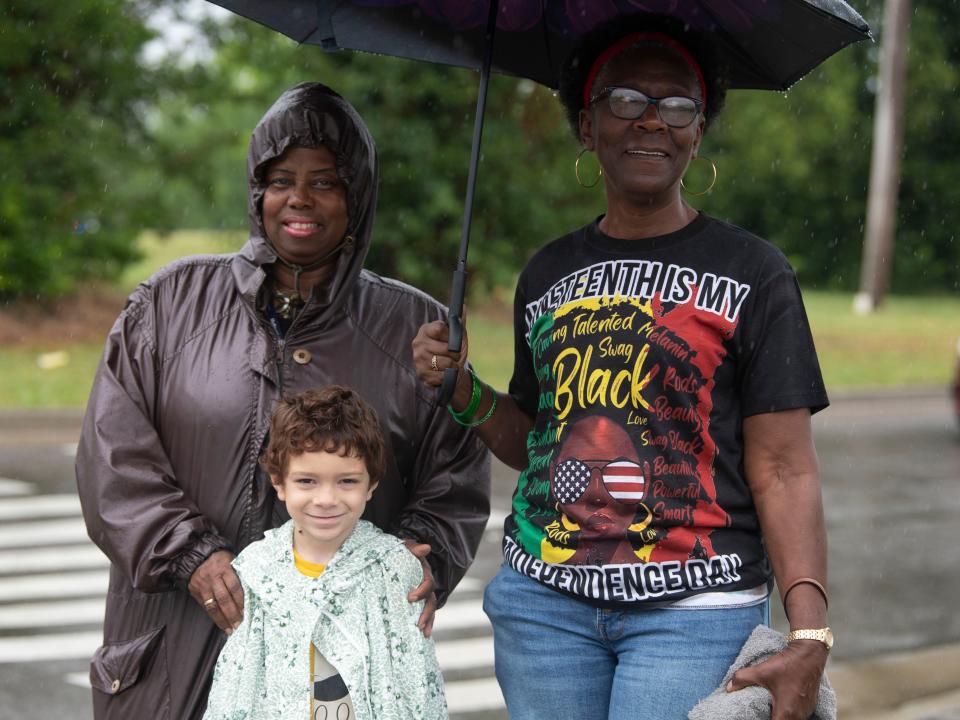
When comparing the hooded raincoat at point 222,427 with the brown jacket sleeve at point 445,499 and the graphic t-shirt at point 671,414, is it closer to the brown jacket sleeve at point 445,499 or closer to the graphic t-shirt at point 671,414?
the brown jacket sleeve at point 445,499

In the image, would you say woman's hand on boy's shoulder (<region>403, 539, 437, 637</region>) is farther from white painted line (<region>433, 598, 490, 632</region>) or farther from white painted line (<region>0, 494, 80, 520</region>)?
white painted line (<region>0, 494, 80, 520</region>)

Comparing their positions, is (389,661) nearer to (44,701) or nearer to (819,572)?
(819,572)

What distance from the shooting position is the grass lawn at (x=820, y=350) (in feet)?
49.7

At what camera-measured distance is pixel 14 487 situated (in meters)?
10.7

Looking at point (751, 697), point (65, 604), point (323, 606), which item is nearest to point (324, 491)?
point (323, 606)

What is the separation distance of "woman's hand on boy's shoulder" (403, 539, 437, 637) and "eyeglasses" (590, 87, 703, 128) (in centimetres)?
109

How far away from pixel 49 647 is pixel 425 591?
168 inches

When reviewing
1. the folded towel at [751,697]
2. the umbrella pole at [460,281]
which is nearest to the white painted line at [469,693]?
the umbrella pole at [460,281]

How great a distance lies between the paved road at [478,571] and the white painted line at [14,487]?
0.02 m

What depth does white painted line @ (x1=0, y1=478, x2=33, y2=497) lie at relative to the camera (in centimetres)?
1050

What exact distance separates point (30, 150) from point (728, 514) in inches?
684

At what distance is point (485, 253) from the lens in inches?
832

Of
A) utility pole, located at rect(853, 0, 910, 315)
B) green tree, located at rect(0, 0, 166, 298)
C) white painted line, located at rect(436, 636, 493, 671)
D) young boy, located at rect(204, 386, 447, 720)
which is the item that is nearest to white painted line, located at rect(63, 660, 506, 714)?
white painted line, located at rect(436, 636, 493, 671)

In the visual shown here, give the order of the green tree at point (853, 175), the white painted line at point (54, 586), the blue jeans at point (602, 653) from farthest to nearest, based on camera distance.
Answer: the green tree at point (853, 175) → the white painted line at point (54, 586) → the blue jeans at point (602, 653)
